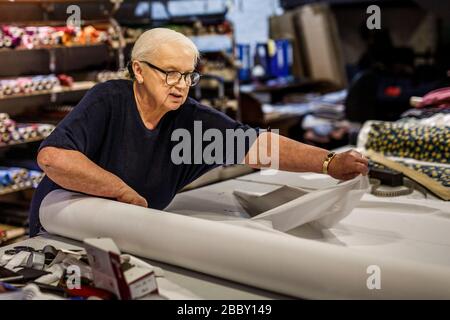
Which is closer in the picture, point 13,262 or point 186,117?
point 13,262

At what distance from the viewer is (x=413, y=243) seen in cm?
231

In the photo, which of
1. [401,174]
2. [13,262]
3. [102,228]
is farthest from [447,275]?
[401,174]

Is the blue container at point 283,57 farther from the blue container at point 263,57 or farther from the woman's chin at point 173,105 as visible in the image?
the woman's chin at point 173,105

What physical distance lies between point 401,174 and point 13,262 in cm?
191

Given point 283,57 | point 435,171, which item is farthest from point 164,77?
point 283,57

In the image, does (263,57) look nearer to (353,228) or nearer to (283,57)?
(283,57)

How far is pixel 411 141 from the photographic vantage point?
3.59m

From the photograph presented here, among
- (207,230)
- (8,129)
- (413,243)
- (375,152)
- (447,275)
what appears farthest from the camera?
(8,129)

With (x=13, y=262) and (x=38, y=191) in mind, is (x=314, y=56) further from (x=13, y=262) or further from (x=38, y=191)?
(x=13, y=262)

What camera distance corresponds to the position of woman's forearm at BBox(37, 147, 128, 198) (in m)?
2.20

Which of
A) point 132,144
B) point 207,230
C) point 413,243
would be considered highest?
point 132,144

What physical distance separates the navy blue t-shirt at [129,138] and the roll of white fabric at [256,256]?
0.94 feet

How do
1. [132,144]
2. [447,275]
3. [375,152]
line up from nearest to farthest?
1. [447,275]
2. [132,144]
3. [375,152]

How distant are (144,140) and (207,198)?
0.51 metres
